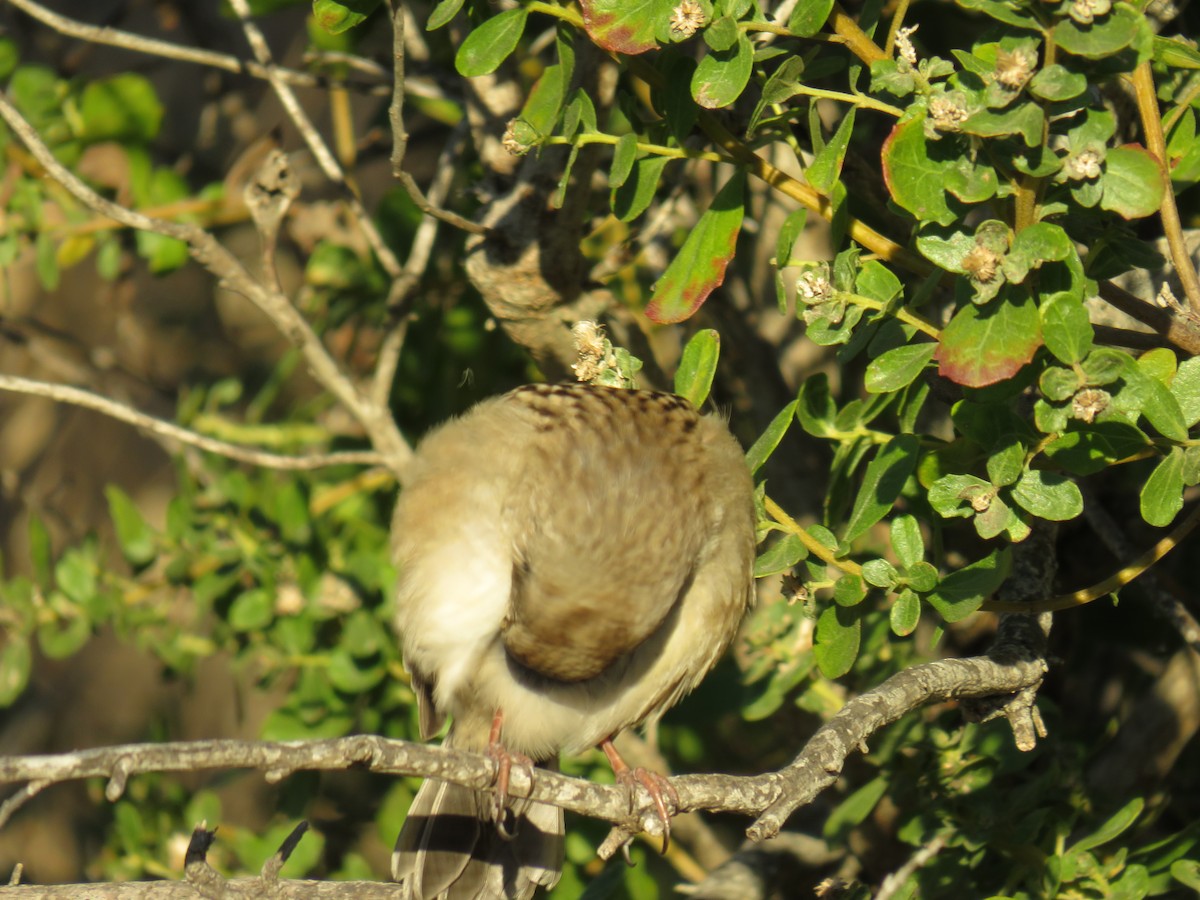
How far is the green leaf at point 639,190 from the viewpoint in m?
2.36

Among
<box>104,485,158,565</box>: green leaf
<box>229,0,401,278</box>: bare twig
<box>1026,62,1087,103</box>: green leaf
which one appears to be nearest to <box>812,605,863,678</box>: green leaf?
<box>1026,62,1087,103</box>: green leaf

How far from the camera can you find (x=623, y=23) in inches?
81.4

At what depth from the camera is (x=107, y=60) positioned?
623cm

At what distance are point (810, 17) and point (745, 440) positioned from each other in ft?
5.95

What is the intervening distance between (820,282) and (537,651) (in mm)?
930

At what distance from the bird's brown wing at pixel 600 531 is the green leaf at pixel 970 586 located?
2.09ft

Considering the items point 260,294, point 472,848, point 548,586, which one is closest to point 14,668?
point 260,294

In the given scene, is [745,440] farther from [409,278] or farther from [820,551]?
[820,551]

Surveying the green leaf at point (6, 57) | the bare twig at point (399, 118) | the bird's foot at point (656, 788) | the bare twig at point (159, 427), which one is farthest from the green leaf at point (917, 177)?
the green leaf at point (6, 57)

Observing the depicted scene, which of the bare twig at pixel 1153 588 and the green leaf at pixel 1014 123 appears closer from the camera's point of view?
the green leaf at pixel 1014 123

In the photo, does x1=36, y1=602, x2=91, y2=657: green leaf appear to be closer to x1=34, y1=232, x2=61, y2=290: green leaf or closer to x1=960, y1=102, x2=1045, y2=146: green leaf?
x1=34, y1=232, x2=61, y2=290: green leaf

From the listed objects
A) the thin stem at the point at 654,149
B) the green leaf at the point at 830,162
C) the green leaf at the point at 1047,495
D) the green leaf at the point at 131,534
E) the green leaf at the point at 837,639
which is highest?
the green leaf at the point at 830,162

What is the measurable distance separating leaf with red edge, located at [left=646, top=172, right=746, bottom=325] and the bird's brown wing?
41 cm

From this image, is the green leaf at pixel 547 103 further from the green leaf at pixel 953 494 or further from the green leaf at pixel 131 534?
the green leaf at pixel 131 534
